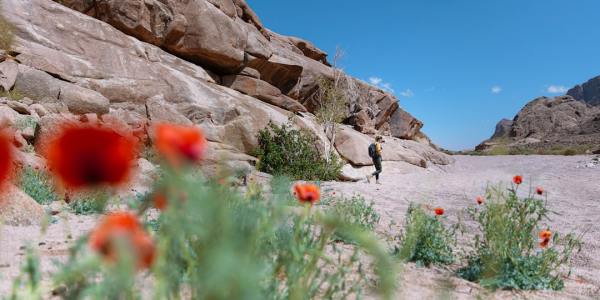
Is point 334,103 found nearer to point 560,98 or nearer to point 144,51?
point 144,51

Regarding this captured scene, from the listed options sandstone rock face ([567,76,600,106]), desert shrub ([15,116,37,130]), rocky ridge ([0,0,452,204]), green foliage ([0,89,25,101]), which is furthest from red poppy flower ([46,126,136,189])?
sandstone rock face ([567,76,600,106])

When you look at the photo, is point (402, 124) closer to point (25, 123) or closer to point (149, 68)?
point (149, 68)

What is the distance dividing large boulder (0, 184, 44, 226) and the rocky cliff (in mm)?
3261

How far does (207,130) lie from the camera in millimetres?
11297

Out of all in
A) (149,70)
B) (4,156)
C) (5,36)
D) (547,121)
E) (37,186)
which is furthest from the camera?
(547,121)

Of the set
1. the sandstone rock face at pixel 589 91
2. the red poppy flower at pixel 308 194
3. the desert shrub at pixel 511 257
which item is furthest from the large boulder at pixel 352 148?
the sandstone rock face at pixel 589 91

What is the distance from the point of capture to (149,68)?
41.7ft

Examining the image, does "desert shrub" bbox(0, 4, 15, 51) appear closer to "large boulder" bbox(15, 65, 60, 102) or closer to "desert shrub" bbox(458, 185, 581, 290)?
"large boulder" bbox(15, 65, 60, 102)

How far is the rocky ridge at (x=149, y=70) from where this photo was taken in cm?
983

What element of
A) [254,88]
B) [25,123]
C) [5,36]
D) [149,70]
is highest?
[254,88]

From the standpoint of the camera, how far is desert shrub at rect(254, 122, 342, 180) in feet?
38.1

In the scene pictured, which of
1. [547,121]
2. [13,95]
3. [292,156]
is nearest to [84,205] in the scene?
[13,95]

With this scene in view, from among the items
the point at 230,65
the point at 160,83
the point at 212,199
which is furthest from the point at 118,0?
the point at 212,199

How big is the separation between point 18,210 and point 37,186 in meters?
1.34
